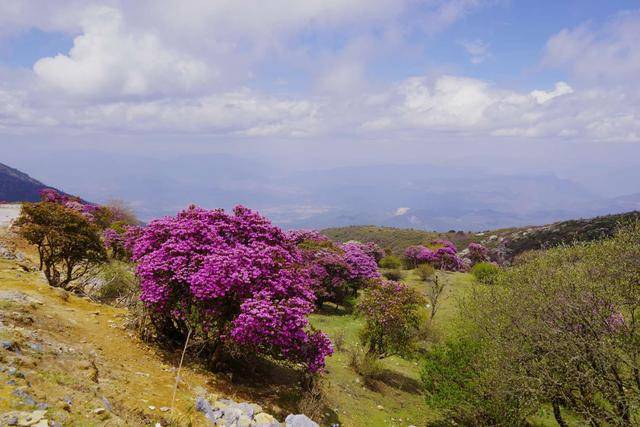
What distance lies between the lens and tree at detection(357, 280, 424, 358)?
767 inches

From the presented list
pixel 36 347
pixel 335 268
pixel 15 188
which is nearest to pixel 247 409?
pixel 36 347

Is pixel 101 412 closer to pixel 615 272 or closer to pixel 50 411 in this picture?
pixel 50 411

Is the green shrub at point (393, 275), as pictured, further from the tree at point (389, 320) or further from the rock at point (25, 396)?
the rock at point (25, 396)

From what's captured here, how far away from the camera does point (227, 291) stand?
498 inches

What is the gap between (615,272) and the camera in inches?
585

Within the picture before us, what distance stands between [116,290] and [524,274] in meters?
19.6

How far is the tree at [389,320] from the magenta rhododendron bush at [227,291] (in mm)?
6082

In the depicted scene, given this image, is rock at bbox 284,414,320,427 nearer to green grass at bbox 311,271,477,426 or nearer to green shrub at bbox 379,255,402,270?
green grass at bbox 311,271,477,426

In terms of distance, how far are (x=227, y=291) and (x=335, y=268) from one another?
18571mm

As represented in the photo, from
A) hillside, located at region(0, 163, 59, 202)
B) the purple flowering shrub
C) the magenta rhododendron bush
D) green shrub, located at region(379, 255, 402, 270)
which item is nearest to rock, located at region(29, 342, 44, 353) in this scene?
the magenta rhododendron bush

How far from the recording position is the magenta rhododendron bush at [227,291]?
12.2 metres

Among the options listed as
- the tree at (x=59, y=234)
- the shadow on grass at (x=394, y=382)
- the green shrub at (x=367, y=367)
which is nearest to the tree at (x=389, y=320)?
the green shrub at (x=367, y=367)

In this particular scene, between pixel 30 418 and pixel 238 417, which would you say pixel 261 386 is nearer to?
pixel 238 417

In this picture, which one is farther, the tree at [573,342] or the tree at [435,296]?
the tree at [435,296]
